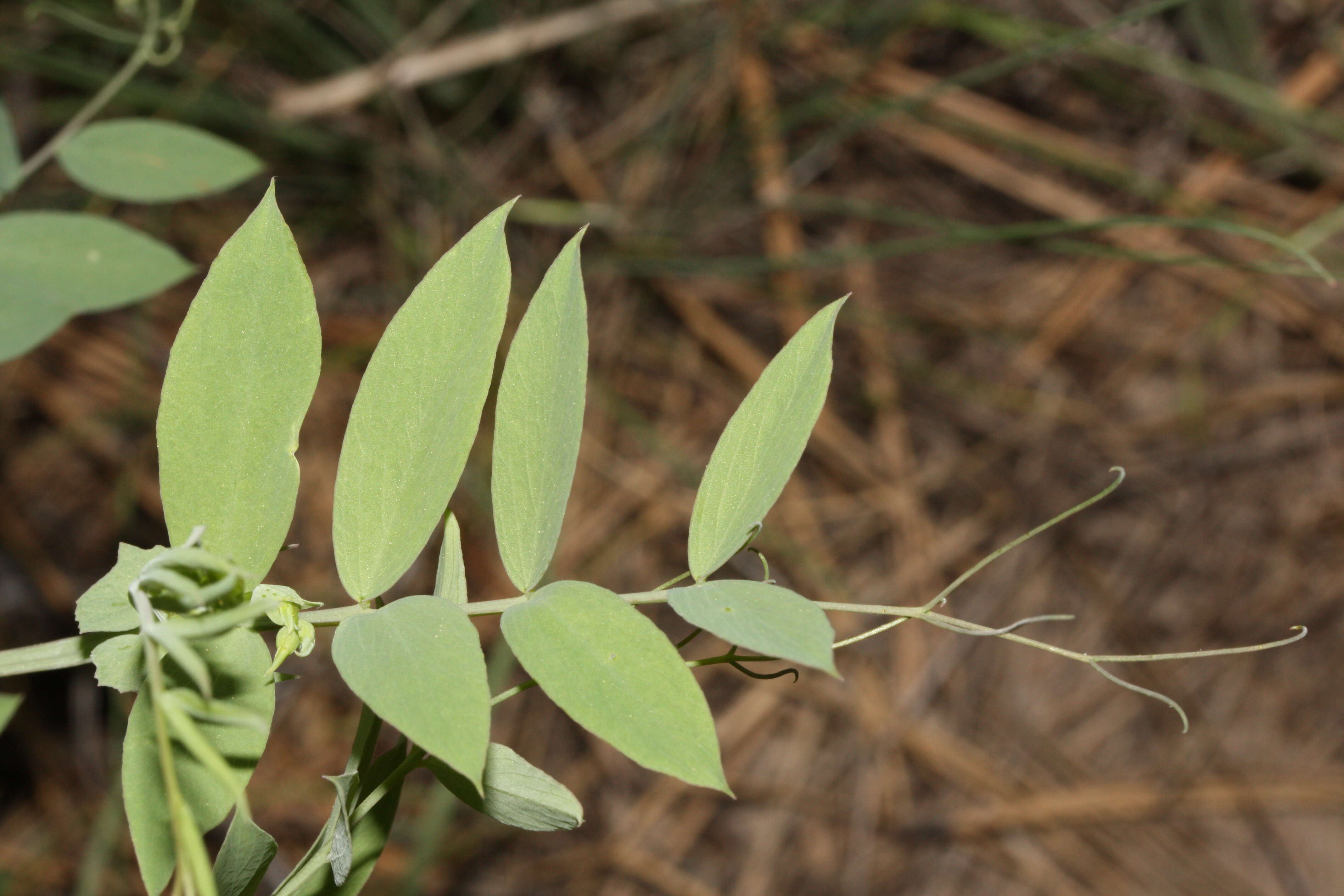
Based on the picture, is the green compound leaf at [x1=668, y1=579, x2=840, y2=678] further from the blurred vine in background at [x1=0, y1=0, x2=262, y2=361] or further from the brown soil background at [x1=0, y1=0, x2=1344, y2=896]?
the brown soil background at [x1=0, y1=0, x2=1344, y2=896]

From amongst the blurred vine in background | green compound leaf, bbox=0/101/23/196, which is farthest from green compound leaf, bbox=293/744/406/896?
green compound leaf, bbox=0/101/23/196

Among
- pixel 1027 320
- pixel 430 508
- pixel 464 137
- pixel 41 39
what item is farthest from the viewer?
pixel 1027 320

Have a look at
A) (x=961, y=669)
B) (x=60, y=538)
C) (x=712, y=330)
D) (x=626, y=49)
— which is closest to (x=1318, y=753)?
(x=961, y=669)

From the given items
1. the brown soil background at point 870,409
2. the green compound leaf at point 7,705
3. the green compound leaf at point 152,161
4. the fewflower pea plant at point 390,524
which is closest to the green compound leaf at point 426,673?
the fewflower pea plant at point 390,524

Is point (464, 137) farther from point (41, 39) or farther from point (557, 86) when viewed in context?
point (41, 39)

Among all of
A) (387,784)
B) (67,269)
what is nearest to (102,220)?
(67,269)

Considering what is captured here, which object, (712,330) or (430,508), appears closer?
(430,508)
